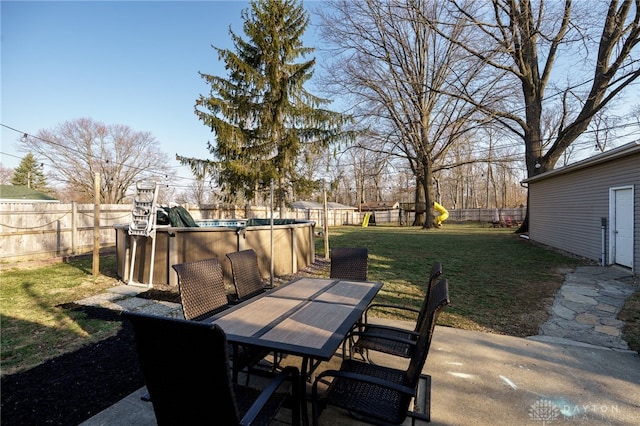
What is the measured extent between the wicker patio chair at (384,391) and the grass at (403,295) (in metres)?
2.45

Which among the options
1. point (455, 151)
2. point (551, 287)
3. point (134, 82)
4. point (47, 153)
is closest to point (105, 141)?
point (47, 153)

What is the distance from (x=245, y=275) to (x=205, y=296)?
623 millimetres

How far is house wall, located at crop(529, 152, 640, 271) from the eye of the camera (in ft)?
22.9

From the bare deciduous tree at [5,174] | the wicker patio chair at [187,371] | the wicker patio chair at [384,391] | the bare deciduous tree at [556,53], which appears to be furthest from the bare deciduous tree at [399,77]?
the bare deciduous tree at [5,174]

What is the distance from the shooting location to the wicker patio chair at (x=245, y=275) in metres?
2.96

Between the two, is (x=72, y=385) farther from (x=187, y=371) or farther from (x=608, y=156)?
(x=608, y=156)

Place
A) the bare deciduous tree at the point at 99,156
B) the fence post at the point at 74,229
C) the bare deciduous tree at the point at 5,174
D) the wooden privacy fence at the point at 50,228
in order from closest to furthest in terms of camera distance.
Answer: the wooden privacy fence at the point at 50,228
the fence post at the point at 74,229
the bare deciduous tree at the point at 99,156
the bare deciduous tree at the point at 5,174

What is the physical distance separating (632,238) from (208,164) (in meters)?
11.9

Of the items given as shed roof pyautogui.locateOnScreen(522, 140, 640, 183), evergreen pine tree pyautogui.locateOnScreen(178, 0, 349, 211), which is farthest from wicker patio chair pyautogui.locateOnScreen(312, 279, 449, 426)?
evergreen pine tree pyautogui.locateOnScreen(178, 0, 349, 211)

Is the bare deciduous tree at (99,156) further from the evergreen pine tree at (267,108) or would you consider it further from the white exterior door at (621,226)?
the white exterior door at (621,226)

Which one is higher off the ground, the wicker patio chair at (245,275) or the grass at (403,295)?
the wicker patio chair at (245,275)

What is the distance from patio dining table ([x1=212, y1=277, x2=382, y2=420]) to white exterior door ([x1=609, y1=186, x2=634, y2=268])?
755 centimetres

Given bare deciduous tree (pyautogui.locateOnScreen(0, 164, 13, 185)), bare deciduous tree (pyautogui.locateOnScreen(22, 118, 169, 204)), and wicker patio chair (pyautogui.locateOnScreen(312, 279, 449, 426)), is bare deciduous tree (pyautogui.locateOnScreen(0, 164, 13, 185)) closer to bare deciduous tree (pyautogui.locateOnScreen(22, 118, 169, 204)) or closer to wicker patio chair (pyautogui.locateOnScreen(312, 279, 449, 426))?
bare deciduous tree (pyautogui.locateOnScreen(22, 118, 169, 204))

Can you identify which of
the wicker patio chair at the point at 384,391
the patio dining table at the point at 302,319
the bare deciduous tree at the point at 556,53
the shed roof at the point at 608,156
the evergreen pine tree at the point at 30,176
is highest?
the bare deciduous tree at the point at 556,53
